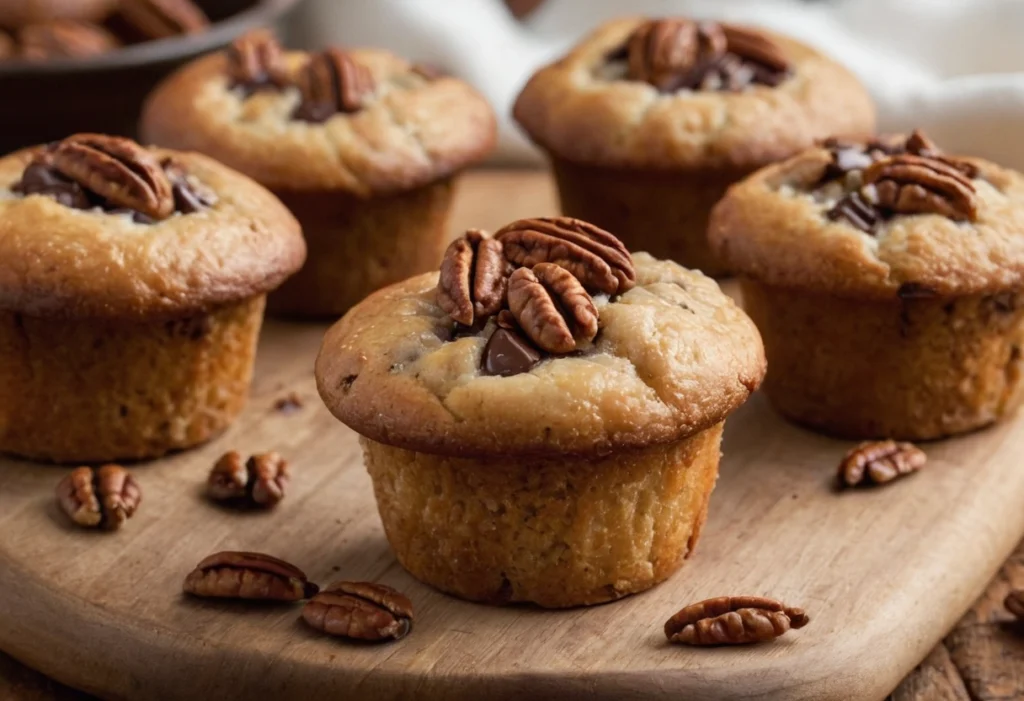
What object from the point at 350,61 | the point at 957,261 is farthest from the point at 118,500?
the point at 957,261

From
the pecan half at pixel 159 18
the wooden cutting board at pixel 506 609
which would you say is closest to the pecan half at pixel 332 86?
the wooden cutting board at pixel 506 609

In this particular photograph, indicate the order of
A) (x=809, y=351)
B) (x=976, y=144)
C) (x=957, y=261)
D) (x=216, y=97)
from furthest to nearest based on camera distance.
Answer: (x=976, y=144)
(x=216, y=97)
(x=809, y=351)
(x=957, y=261)

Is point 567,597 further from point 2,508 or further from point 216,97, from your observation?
point 216,97

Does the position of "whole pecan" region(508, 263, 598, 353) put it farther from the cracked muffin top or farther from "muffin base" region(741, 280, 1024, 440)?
"muffin base" region(741, 280, 1024, 440)

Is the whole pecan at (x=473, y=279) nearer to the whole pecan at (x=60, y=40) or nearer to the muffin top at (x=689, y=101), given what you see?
the muffin top at (x=689, y=101)

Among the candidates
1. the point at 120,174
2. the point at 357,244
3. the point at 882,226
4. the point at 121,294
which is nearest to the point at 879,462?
the point at 882,226

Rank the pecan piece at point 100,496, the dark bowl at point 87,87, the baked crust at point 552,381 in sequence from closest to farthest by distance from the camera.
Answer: the baked crust at point 552,381, the pecan piece at point 100,496, the dark bowl at point 87,87
